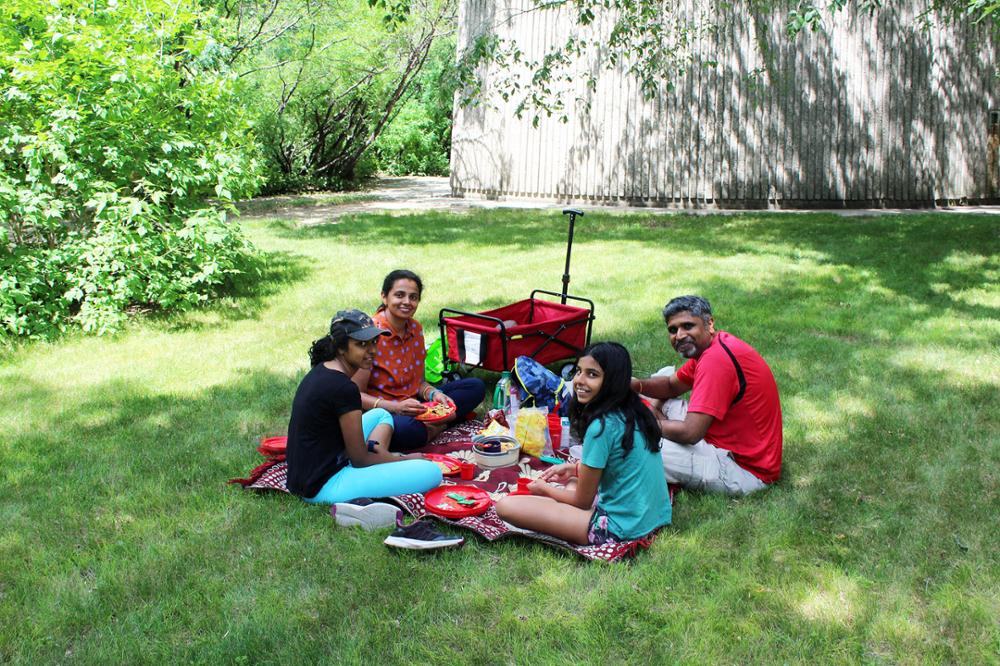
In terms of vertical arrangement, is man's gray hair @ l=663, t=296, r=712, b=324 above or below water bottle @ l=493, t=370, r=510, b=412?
above

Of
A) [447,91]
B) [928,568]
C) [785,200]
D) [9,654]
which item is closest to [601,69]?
[785,200]

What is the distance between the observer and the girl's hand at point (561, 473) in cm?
437

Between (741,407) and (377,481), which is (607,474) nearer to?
(741,407)

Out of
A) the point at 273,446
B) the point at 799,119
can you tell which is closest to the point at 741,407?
the point at 273,446

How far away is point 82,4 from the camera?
741 cm

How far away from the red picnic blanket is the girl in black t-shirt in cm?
13

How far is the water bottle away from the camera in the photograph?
5828 mm

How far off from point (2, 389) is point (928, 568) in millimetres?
5731

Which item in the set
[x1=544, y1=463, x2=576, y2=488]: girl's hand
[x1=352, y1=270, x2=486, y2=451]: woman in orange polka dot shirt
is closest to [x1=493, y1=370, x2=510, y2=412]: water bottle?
[x1=352, y1=270, x2=486, y2=451]: woman in orange polka dot shirt

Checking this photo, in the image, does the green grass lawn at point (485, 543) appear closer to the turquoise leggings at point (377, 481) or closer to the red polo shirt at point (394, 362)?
the turquoise leggings at point (377, 481)

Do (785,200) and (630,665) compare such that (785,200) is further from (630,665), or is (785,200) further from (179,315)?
(630,665)

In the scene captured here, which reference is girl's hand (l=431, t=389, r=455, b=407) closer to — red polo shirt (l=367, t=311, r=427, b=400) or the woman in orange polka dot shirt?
the woman in orange polka dot shirt

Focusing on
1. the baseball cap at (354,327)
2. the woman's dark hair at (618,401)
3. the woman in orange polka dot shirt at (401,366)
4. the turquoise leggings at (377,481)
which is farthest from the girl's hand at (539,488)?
the woman in orange polka dot shirt at (401,366)

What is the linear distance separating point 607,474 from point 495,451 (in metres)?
1.21
